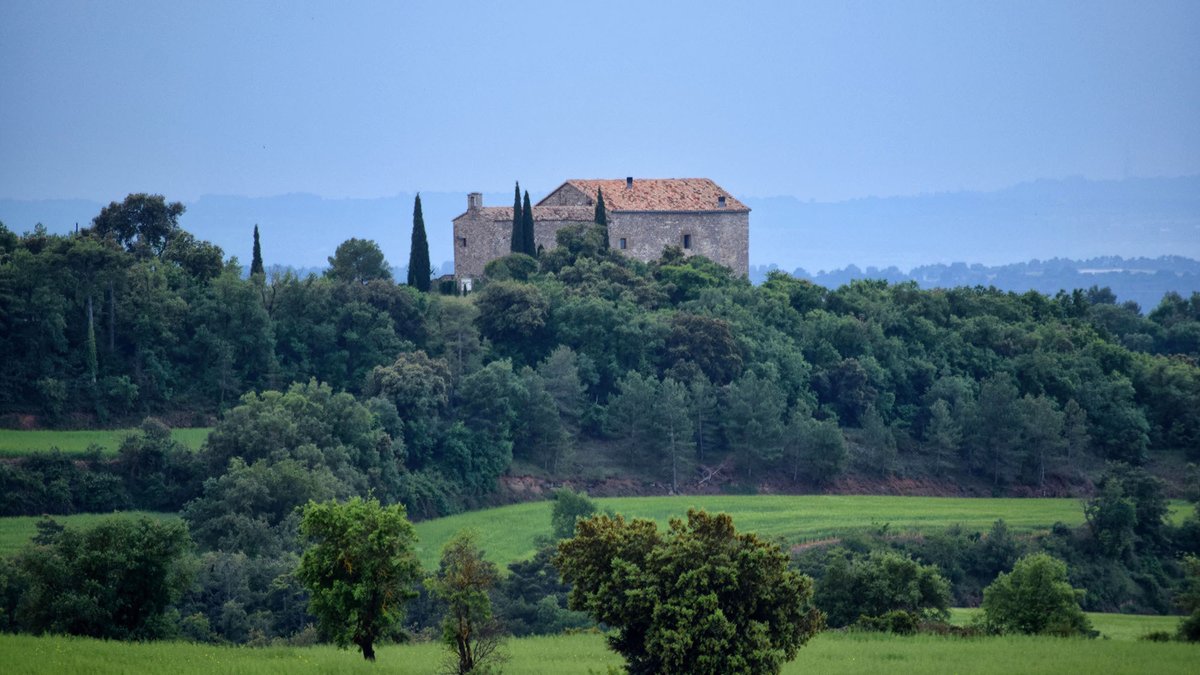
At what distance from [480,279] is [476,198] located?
5.22 meters

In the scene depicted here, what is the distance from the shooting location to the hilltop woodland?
64.1 meters

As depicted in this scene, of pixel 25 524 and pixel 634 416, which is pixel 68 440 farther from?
pixel 634 416

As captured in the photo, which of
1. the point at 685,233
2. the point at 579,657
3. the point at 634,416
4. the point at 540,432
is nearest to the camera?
the point at 579,657

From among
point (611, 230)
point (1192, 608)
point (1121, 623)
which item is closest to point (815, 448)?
point (611, 230)

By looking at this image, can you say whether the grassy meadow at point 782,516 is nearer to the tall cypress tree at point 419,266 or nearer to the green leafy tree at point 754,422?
the green leafy tree at point 754,422

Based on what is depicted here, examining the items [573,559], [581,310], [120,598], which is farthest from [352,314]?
[573,559]

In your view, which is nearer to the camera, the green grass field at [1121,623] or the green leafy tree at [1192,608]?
the green leafy tree at [1192,608]

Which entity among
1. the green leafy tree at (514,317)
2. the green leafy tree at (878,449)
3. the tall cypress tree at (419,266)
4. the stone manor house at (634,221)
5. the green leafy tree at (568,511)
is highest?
the stone manor house at (634,221)

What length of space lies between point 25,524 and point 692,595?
3495cm

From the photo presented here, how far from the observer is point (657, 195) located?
314 feet

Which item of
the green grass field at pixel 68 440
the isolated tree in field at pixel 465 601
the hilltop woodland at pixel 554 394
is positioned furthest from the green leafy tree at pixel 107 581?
the green grass field at pixel 68 440

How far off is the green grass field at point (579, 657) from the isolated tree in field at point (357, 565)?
102cm

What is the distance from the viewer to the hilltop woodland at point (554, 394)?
2525 inches

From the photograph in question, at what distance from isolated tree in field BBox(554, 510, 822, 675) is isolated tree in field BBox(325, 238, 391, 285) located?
53.3 m
